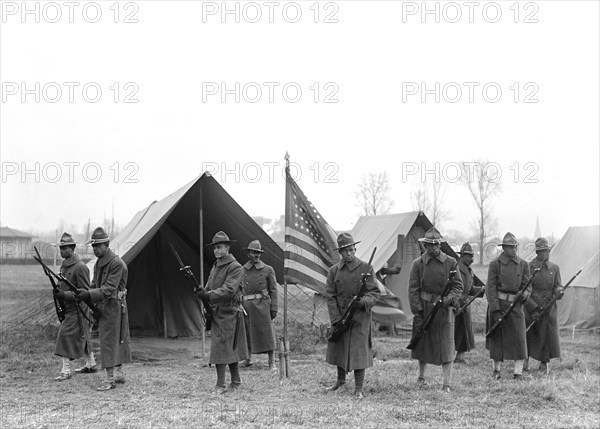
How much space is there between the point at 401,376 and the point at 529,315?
2.09 m

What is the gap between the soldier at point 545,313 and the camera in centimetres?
867

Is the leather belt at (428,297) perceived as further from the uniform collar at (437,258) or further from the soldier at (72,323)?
the soldier at (72,323)

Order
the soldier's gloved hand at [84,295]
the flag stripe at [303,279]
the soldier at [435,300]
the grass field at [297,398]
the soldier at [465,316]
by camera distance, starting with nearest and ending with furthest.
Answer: the grass field at [297,398] → the soldier's gloved hand at [84,295] → the soldier at [435,300] → the flag stripe at [303,279] → the soldier at [465,316]

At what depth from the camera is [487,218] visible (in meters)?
39.9

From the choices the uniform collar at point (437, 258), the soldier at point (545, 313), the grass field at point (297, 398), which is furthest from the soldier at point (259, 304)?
the soldier at point (545, 313)

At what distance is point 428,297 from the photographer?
7320 mm

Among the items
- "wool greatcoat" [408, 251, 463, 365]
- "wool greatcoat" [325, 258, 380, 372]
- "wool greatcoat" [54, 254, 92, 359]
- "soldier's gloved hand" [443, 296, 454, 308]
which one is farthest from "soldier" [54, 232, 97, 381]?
"soldier's gloved hand" [443, 296, 454, 308]

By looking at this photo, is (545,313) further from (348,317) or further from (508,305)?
(348,317)

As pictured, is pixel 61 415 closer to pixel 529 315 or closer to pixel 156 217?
pixel 156 217

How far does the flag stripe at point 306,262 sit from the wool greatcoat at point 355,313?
41.7 inches

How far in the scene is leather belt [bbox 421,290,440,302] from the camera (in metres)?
7.28

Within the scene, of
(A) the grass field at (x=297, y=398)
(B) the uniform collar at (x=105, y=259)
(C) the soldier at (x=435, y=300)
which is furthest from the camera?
(B) the uniform collar at (x=105, y=259)

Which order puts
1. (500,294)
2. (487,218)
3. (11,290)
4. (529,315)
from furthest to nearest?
(487,218) → (11,290) → (529,315) → (500,294)

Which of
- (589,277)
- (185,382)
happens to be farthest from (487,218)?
(185,382)
